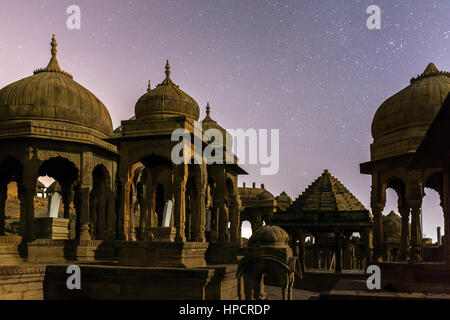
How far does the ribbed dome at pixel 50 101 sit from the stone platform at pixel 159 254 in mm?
8753

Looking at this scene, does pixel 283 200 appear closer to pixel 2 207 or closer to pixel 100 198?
pixel 100 198

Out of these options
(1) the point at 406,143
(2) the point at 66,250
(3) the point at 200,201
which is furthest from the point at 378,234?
(2) the point at 66,250

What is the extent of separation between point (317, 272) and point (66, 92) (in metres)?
16.1

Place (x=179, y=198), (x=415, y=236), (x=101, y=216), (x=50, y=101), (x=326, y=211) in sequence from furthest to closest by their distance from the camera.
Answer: (x=326, y=211), (x=101, y=216), (x=50, y=101), (x=415, y=236), (x=179, y=198)

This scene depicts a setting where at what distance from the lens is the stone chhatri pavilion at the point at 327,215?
2653 cm

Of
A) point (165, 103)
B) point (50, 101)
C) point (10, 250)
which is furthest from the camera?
point (50, 101)

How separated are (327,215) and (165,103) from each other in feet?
40.2

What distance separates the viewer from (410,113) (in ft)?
69.7

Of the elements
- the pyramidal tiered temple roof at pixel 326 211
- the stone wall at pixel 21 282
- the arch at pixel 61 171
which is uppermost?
the arch at pixel 61 171

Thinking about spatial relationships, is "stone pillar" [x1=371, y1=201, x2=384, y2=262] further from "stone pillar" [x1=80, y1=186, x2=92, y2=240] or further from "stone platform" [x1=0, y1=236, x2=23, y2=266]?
"stone platform" [x1=0, y1=236, x2=23, y2=266]

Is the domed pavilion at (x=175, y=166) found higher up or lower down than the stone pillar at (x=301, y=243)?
higher up

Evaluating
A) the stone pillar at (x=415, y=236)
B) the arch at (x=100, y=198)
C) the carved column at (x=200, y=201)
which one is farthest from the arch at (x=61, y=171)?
the stone pillar at (x=415, y=236)

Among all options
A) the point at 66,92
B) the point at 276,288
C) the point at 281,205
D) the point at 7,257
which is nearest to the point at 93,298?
the point at 7,257

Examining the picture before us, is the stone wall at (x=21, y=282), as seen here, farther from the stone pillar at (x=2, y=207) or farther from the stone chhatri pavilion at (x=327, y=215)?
the stone chhatri pavilion at (x=327, y=215)
